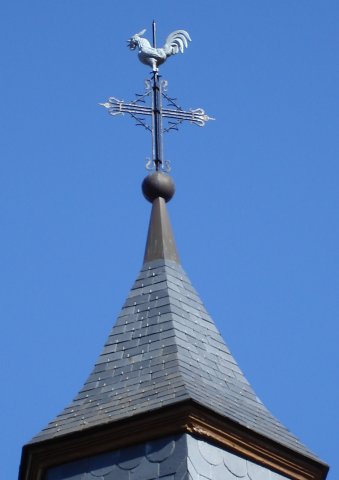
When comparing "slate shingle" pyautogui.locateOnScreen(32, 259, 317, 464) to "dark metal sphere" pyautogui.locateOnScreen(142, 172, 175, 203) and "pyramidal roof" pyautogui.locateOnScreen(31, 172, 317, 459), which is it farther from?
"dark metal sphere" pyautogui.locateOnScreen(142, 172, 175, 203)

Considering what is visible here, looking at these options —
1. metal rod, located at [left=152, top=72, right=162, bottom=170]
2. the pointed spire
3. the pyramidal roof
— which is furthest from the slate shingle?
metal rod, located at [left=152, top=72, right=162, bottom=170]

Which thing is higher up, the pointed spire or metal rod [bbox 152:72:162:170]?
metal rod [bbox 152:72:162:170]

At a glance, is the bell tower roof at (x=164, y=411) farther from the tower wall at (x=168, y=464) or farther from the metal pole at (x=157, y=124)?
the metal pole at (x=157, y=124)

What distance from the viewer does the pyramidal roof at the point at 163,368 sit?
19406mm

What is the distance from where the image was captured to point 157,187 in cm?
2284

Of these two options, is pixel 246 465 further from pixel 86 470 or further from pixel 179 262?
pixel 179 262

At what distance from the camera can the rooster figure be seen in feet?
77.9

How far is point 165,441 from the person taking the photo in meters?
18.9

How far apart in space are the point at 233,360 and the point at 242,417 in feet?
5.11

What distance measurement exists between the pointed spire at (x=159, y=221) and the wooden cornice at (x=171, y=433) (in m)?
3.29

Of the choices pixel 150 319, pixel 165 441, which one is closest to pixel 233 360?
pixel 150 319

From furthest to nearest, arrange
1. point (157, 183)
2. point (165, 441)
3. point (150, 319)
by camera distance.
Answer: point (157, 183), point (150, 319), point (165, 441)

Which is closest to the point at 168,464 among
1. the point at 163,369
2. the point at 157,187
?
the point at 163,369

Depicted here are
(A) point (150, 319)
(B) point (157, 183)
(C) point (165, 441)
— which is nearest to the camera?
(C) point (165, 441)
